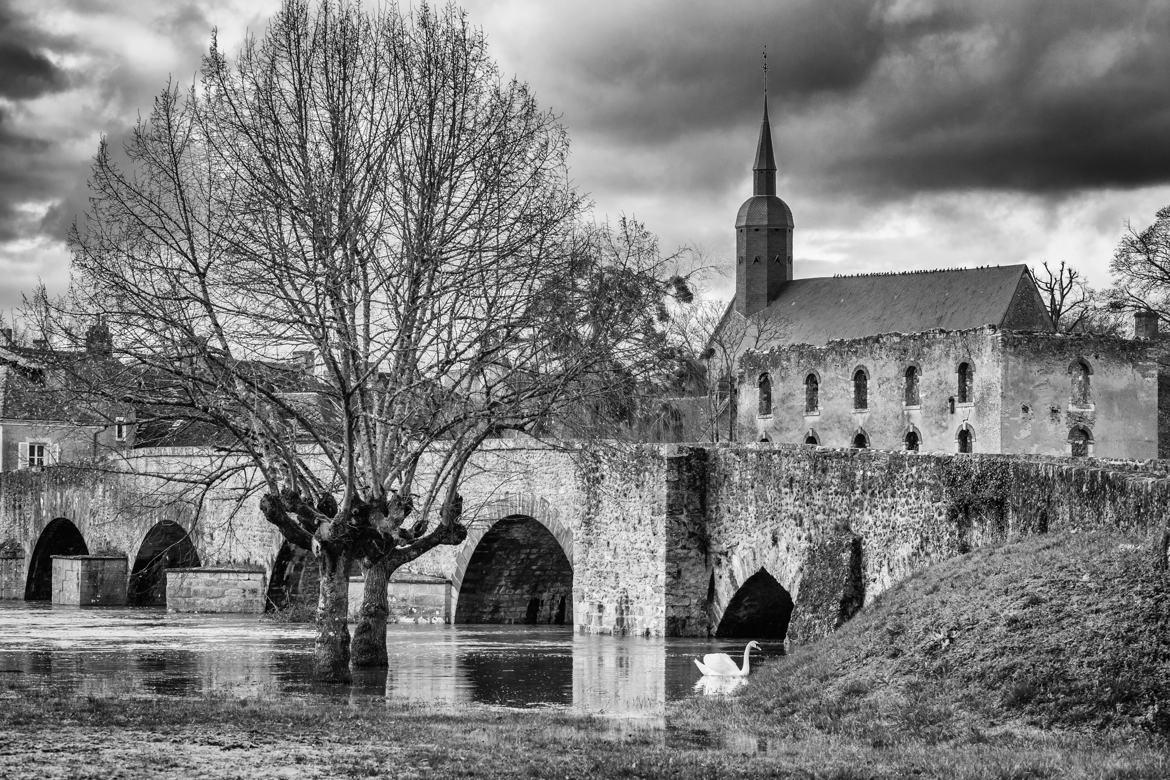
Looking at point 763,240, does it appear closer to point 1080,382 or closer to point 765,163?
point 765,163

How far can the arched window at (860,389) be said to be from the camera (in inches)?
1649

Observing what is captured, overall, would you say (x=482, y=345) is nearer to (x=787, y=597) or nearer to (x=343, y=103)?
(x=343, y=103)

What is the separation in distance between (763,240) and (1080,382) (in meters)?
39.4

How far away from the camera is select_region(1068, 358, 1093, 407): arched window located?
3684 cm

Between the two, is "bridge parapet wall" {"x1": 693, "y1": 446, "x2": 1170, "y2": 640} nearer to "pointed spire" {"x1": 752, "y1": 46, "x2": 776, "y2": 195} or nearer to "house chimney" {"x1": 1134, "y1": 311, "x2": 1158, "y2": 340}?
"house chimney" {"x1": 1134, "y1": 311, "x2": 1158, "y2": 340}

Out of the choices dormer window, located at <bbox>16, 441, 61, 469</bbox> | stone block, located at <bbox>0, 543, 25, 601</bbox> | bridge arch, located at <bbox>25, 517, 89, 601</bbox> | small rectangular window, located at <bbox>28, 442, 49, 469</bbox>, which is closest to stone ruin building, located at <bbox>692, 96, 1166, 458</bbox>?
bridge arch, located at <bbox>25, 517, 89, 601</bbox>

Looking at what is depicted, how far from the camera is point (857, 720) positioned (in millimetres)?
12367

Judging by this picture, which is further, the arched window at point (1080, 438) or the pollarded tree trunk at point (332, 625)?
the arched window at point (1080, 438)

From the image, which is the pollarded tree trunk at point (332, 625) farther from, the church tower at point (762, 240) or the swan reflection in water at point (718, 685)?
the church tower at point (762, 240)

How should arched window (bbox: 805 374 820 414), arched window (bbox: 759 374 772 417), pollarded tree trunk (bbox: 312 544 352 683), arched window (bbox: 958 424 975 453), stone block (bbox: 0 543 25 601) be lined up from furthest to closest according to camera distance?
1. stone block (bbox: 0 543 25 601)
2. arched window (bbox: 759 374 772 417)
3. arched window (bbox: 805 374 820 414)
4. arched window (bbox: 958 424 975 453)
5. pollarded tree trunk (bbox: 312 544 352 683)

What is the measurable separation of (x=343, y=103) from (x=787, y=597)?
12.2m

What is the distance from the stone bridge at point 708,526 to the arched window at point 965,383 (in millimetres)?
11849

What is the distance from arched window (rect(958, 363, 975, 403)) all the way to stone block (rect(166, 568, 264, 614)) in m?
16.9

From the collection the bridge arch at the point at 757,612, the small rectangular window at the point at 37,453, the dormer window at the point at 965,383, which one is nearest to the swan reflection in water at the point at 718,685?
the bridge arch at the point at 757,612
